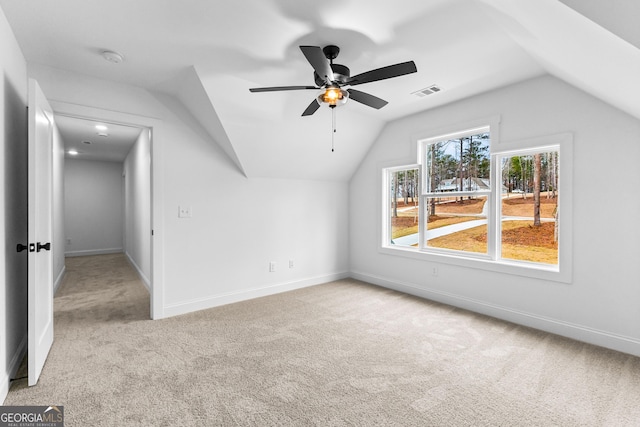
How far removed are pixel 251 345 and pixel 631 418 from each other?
2.57m

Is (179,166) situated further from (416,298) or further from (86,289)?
(416,298)

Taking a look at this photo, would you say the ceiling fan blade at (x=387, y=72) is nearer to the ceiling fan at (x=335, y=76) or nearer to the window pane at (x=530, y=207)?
the ceiling fan at (x=335, y=76)

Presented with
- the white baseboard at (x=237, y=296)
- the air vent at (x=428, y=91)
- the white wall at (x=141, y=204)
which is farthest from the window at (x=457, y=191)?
the white wall at (x=141, y=204)

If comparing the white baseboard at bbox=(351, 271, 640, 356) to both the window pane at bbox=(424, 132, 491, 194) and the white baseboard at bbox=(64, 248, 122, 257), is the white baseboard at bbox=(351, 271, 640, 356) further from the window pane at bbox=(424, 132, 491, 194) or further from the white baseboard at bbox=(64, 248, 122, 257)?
the white baseboard at bbox=(64, 248, 122, 257)

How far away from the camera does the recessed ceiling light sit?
253cm

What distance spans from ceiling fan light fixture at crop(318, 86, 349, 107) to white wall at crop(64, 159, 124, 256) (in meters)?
7.53

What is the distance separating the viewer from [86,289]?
4457mm

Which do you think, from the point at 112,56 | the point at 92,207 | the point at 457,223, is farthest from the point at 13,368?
the point at 92,207

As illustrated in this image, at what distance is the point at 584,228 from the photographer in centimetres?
278

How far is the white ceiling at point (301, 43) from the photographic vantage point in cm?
175

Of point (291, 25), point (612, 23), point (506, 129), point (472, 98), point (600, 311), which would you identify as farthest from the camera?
point (472, 98)

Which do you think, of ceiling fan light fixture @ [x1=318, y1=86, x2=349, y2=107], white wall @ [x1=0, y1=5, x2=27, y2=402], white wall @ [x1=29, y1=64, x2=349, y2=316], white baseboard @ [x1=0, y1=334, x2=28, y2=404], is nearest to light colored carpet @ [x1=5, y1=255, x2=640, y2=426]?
white baseboard @ [x1=0, y1=334, x2=28, y2=404]

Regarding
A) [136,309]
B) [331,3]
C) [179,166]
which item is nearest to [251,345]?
[136,309]

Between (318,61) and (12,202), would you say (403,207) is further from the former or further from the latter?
(12,202)
